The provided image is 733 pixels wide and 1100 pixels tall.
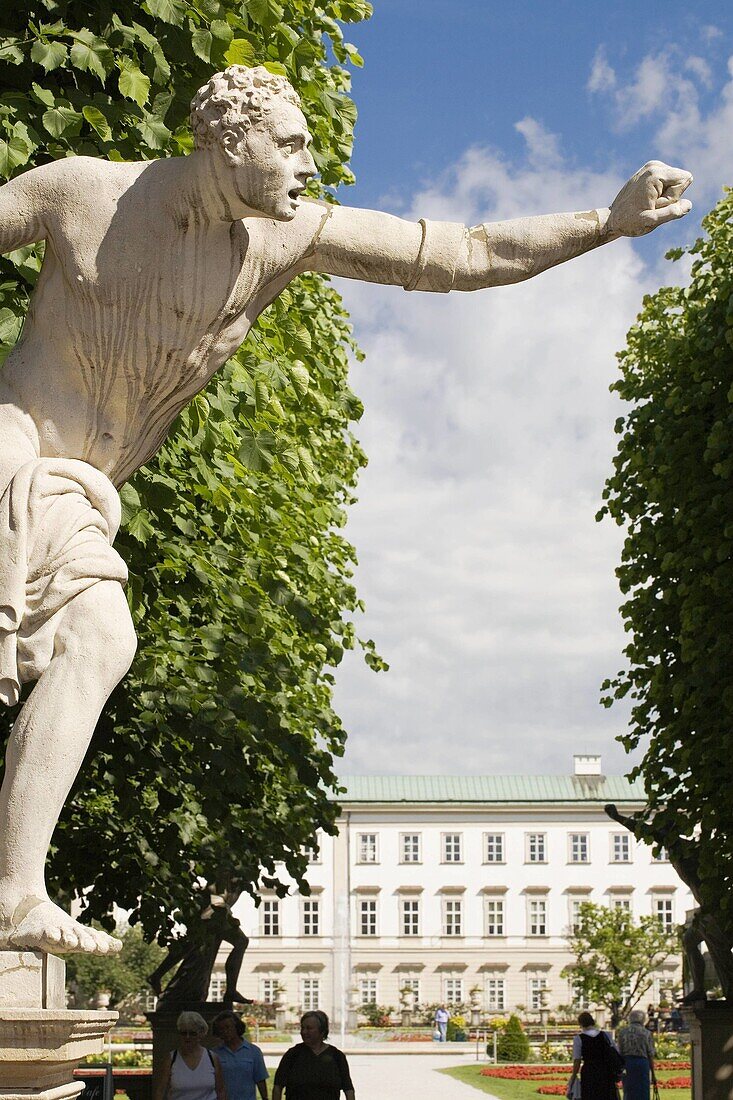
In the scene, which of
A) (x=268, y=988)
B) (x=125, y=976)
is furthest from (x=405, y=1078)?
(x=268, y=988)

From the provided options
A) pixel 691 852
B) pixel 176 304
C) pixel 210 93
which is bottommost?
pixel 691 852

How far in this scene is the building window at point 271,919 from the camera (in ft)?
272

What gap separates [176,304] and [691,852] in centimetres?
1101

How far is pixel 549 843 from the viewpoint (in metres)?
86.8

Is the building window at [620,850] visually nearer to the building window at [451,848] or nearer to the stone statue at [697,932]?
the building window at [451,848]

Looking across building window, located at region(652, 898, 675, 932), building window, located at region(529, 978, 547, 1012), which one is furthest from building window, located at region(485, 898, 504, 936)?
building window, located at region(652, 898, 675, 932)

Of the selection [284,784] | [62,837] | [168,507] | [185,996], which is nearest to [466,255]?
[168,507]

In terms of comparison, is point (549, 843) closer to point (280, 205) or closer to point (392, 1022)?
point (392, 1022)

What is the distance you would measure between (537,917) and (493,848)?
14.9ft

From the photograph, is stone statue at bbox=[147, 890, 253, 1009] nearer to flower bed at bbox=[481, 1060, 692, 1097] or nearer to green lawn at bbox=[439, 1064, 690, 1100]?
green lawn at bbox=[439, 1064, 690, 1100]

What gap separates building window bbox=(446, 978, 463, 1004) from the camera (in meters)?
81.9

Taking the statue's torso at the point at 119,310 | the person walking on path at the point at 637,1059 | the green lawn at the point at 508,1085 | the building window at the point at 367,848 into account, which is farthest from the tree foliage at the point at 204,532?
the building window at the point at 367,848

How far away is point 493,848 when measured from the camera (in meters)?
86.8

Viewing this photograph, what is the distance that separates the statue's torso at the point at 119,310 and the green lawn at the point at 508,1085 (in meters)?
23.0
